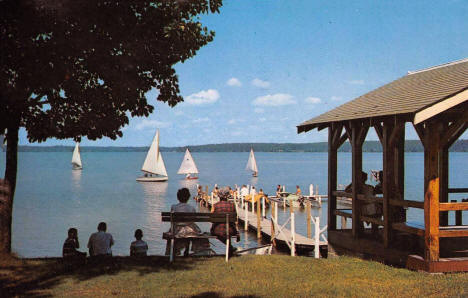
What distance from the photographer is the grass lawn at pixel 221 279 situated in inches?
328

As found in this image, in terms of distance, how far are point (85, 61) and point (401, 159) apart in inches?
331

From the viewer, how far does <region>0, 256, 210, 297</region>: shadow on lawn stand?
28.1 ft

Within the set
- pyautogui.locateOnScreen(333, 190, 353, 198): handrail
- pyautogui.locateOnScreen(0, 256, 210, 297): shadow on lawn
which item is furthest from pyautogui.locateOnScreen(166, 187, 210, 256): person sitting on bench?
pyautogui.locateOnScreen(333, 190, 353, 198): handrail

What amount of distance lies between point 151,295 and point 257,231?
21.9 metres

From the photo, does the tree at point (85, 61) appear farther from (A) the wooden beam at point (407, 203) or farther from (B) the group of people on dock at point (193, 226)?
(A) the wooden beam at point (407, 203)

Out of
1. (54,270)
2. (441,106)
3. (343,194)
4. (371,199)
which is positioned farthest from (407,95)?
(54,270)

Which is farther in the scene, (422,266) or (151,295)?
(422,266)

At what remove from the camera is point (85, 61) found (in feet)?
37.1

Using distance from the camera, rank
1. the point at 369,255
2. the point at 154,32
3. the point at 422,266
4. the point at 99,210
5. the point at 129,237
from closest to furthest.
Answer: the point at 422,266, the point at 154,32, the point at 369,255, the point at 129,237, the point at 99,210

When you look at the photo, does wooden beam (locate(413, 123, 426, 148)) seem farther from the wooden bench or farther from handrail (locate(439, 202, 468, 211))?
the wooden bench

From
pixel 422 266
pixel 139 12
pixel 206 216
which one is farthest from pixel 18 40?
pixel 422 266

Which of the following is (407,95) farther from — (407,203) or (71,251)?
(71,251)

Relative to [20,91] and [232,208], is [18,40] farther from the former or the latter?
[232,208]

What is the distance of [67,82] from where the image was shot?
11109mm
